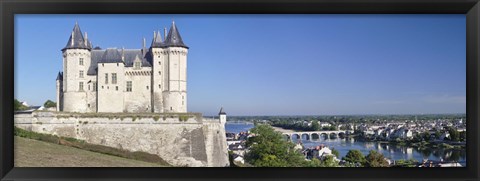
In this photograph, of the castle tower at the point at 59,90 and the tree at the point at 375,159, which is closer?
the tree at the point at 375,159

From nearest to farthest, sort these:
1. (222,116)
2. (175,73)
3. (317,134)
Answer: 1. (222,116)
2. (175,73)
3. (317,134)

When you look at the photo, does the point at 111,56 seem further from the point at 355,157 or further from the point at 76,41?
the point at 355,157

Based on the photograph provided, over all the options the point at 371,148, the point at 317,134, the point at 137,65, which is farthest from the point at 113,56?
the point at 371,148

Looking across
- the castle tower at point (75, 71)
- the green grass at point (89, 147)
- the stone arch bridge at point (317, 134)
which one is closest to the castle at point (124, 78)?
the castle tower at point (75, 71)

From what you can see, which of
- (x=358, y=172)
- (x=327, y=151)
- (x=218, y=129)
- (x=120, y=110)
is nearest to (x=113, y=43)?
(x=120, y=110)

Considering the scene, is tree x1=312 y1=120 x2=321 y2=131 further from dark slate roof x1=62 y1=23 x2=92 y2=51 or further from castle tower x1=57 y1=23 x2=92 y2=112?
dark slate roof x1=62 y1=23 x2=92 y2=51

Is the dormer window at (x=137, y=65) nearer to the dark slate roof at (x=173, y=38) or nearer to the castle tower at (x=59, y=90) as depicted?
the dark slate roof at (x=173, y=38)
